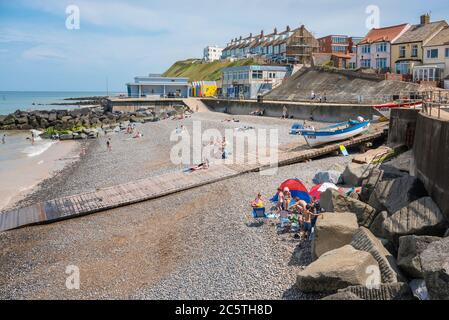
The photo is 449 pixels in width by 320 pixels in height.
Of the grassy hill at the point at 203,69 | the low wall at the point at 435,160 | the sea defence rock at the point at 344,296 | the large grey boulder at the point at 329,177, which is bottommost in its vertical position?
the sea defence rock at the point at 344,296

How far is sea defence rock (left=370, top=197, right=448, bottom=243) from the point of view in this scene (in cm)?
891

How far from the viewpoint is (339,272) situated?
7.87 metres

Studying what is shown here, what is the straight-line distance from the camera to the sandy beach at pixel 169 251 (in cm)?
964

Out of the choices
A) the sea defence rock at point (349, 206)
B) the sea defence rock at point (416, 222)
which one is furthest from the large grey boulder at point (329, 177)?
the sea defence rock at point (416, 222)

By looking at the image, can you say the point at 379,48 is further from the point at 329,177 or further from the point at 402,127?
the point at 329,177

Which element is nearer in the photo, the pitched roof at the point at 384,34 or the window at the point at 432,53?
the window at the point at 432,53

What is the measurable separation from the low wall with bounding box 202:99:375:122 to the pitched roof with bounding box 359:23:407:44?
16.8 meters

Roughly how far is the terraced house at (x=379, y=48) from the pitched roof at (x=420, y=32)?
2.83ft

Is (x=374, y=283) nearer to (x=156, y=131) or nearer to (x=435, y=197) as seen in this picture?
(x=435, y=197)

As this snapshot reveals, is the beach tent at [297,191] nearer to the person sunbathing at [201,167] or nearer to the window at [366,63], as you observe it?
the person sunbathing at [201,167]

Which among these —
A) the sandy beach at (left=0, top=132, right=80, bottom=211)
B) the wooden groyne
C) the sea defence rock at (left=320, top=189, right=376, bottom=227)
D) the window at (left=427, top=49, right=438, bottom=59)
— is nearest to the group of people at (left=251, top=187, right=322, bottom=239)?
the sea defence rock at (left=320, top=189, right=376, bottom=227)

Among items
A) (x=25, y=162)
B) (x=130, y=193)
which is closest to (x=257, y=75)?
(x=25, y=162)

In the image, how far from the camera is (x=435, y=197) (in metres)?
10.3
